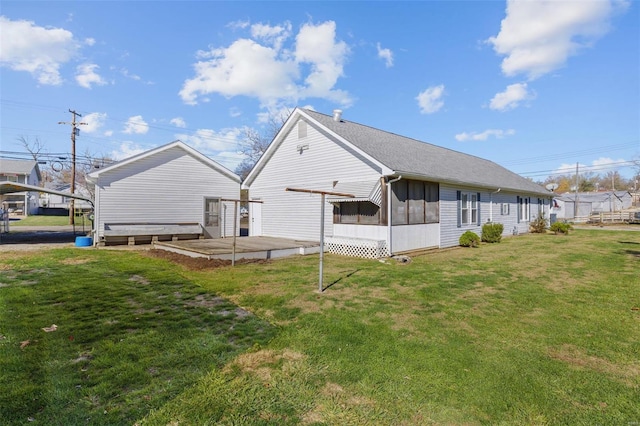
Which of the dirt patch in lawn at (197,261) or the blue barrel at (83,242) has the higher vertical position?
the blue barrel at (83,242)

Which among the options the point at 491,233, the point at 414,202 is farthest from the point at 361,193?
the point at 491,233

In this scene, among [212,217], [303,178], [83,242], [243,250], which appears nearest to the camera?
[243,250]

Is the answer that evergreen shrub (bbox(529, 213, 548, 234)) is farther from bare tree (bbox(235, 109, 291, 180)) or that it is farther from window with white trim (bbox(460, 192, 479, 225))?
bare tree (bbox(235, 109, 291, 180))

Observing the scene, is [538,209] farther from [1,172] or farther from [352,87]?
[1,172]

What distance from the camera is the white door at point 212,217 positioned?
17.3 meters

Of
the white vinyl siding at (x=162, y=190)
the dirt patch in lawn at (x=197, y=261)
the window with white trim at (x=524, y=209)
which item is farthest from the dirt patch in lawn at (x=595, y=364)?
the window with white trim at (x=524, y=209)

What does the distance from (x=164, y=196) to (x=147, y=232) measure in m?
2.13

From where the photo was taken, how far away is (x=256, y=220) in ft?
57.9

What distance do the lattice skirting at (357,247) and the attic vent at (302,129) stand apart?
17.3 ft

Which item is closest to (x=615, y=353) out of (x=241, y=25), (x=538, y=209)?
(x=241, y=25)

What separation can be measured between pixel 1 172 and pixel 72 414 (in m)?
55.7

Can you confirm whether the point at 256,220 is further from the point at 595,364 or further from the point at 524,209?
the point at 524,209

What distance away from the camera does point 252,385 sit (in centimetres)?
316

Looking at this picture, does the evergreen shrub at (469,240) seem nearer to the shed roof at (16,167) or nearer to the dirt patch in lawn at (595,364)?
the dirt patch in lawn at (595,364)
